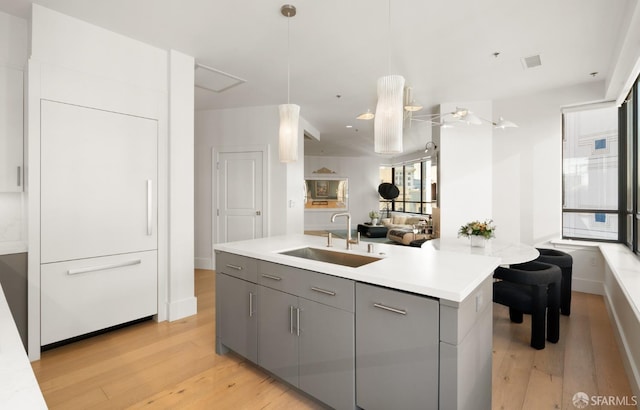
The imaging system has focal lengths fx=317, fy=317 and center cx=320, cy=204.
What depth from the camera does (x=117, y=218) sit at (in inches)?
112

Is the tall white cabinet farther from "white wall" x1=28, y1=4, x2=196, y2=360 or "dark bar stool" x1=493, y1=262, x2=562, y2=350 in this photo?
"dark bar stool" x1=493, y1=262, x2=562, y2=350

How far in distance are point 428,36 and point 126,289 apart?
11.9 ft

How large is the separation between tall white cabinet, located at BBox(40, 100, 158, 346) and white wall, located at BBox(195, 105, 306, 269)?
2209 mm

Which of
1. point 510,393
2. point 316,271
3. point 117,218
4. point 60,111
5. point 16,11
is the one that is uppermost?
point 16,11

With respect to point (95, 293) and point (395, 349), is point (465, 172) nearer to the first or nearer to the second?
point (395, 349)

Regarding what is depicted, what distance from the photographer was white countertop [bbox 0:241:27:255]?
2.40 metres

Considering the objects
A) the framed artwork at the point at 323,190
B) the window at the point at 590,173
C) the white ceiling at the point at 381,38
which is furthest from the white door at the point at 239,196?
the framed artwork at the point at 323,190

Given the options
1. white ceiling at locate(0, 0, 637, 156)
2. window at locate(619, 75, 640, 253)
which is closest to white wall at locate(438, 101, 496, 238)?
white ceiling at locate(0, 0, 637, 156)

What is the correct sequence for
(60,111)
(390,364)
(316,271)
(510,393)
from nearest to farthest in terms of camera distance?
1. (390,364)
2. (316,271)
3. (510,393)
4. (60,111)

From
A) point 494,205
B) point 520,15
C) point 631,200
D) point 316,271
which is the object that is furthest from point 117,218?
point 631,200

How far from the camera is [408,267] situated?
1698 millimetres

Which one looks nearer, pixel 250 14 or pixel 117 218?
pixel 250 14

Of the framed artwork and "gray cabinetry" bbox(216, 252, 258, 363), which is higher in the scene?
the framed artwork

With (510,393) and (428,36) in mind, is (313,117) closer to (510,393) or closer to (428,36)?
(428,36)
